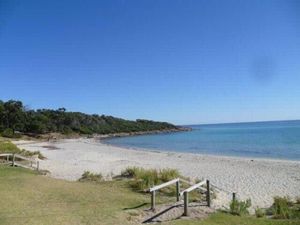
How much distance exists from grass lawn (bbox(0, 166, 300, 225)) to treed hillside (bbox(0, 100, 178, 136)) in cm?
5736

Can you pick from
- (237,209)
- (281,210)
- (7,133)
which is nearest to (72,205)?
(237,209)

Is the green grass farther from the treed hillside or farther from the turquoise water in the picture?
the treed hillside

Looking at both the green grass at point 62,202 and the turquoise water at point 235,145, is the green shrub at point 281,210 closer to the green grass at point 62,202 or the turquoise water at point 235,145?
the green grass at point 62,202

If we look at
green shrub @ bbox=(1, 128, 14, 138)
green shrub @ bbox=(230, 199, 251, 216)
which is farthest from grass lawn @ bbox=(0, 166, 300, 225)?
green shrub @ bbox=(1, 128, 14, 138)

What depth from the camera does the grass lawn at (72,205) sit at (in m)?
9.08

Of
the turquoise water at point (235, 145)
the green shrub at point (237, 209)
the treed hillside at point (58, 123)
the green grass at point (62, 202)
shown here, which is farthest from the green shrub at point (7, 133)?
the green shrub at point (237, 209)

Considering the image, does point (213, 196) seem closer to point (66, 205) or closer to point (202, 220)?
point (202, 220)

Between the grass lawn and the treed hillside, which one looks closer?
the grass lawn

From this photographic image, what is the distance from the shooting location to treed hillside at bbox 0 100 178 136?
74.9 m

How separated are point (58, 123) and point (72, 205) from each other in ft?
294

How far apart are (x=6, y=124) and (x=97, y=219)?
231 ft

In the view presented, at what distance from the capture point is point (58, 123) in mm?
97625

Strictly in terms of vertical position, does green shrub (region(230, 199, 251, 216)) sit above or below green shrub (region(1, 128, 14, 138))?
A: below

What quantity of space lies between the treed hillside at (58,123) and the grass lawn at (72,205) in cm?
5736
